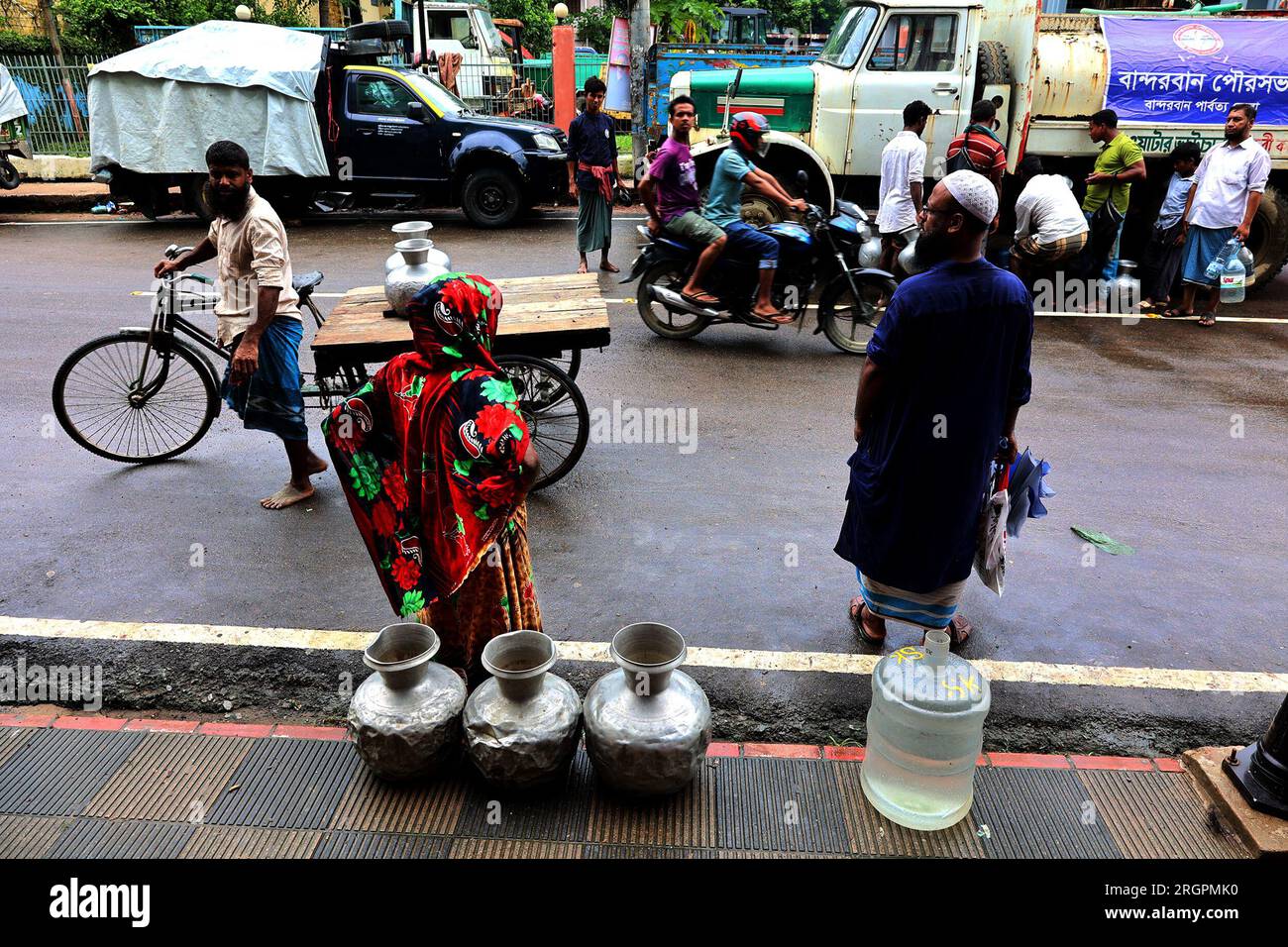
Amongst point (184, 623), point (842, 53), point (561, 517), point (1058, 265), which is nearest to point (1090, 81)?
point (1058, 265)

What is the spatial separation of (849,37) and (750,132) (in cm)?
441

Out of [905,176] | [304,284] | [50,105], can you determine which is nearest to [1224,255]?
[905,176]

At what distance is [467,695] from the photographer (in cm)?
295

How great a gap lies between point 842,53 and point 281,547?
866 centimetres

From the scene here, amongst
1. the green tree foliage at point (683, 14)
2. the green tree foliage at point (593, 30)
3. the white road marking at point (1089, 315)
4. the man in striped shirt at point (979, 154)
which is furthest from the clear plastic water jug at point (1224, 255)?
the green tree foliage at point (593, 30)

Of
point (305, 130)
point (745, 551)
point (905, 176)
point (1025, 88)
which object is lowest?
point (745, 551)

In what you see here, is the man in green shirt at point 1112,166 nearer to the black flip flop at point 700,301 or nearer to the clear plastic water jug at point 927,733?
the black flip flop at point 700,301

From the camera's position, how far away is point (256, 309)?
4383mm

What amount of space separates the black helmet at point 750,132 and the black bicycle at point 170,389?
2.67 meters

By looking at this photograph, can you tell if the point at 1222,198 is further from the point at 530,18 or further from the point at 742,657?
the point at 530,18

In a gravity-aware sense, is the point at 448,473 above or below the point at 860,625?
above

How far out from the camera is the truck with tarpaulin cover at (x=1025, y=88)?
9.14m

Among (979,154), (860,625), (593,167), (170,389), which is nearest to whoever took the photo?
(860,625)
